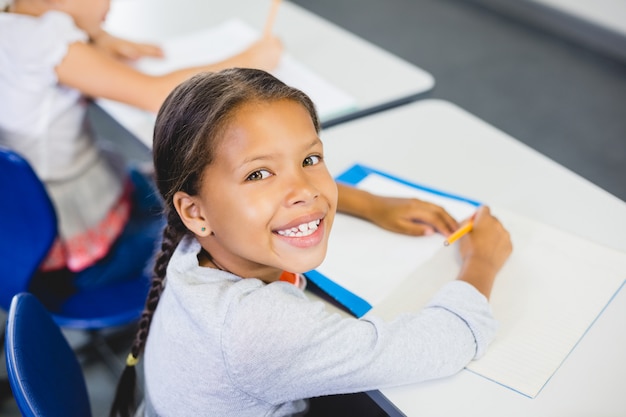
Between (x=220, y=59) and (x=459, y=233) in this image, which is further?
(x=220, y=59)

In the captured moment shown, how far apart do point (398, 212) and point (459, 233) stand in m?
0.11

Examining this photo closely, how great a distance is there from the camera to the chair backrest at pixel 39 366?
86 centimetres

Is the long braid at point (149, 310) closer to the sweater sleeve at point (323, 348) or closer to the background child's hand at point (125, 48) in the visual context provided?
the sweater sleeve at point (323, 348)

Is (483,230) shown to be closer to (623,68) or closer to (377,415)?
(377,415)

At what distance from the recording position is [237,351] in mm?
854

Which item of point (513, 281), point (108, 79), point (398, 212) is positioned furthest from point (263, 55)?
point (513, 281)

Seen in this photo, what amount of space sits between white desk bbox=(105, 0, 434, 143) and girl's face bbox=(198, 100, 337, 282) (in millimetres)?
592

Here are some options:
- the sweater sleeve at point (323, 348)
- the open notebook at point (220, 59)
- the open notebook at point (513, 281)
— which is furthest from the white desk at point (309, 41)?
the sweater sleeve at point (323, 348)

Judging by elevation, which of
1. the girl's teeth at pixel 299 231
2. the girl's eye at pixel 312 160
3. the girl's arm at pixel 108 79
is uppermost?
the girl's eye at pixel 312 160

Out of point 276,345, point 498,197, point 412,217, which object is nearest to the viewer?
point 276,345

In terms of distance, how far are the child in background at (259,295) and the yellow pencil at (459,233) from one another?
147 mm

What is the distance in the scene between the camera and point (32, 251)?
4.42 feet

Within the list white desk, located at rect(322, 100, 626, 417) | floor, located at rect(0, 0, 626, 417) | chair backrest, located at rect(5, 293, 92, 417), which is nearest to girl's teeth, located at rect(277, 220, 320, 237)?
white desk, located at rect(322, 100, 626, 417)

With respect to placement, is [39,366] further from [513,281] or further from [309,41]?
[309,41]
